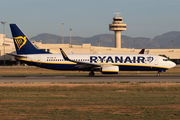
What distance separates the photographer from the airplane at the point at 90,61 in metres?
41.9

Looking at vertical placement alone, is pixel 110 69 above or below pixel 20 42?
below

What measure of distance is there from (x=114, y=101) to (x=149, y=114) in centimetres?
449

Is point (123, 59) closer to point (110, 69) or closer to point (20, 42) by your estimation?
point (110, 69)

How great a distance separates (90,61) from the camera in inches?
1694

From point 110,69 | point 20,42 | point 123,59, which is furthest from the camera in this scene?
point 20,42

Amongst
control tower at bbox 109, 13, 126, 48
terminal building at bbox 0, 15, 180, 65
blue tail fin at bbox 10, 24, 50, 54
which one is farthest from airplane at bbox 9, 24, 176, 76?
control tower at bbox 109, 13, 126, 48

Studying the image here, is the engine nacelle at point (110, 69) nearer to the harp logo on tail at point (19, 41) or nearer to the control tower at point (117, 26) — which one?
the harp logo on tail at point (19, 41)

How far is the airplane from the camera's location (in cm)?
4191

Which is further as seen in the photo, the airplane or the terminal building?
the terminal building

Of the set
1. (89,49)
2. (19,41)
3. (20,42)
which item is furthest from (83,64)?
(89,49)

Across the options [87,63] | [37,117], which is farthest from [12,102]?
[87,63]

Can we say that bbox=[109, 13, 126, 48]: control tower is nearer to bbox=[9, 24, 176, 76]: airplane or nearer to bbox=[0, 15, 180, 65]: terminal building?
bbox=[0, 15, 180, 65]: terminal building

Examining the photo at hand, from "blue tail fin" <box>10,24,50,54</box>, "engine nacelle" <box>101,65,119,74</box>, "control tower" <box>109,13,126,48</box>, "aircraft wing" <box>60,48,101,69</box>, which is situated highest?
"control tower" <box>109,13,126,48</box>

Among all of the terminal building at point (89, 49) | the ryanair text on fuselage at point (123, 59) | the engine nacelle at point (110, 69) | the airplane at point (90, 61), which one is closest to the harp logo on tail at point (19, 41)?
the airplane at point (90, 61)
